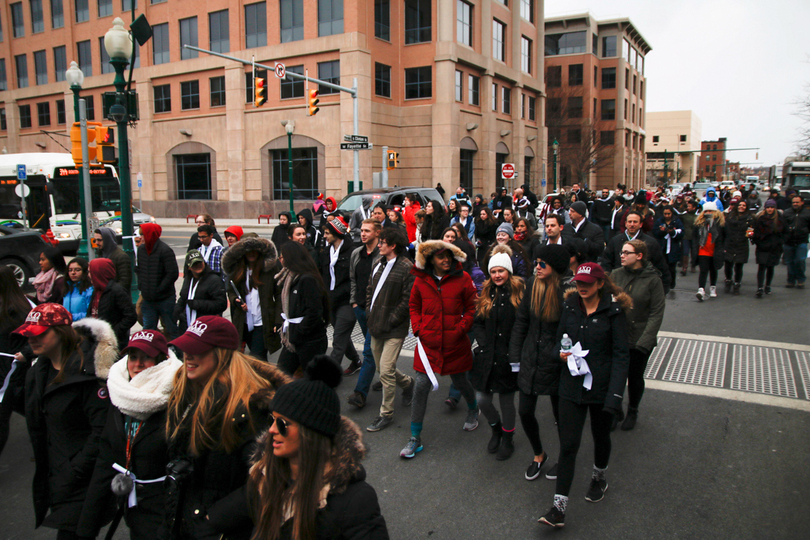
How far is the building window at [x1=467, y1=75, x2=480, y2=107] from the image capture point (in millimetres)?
37781

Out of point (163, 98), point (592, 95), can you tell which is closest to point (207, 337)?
point (163, 98)

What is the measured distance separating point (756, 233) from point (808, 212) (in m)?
1.46

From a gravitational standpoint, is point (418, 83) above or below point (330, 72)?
below

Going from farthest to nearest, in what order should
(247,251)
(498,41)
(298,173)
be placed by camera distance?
(498,41), (298,173), (247,251)

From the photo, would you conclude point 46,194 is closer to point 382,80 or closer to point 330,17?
point 330,17

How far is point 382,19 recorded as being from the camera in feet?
114

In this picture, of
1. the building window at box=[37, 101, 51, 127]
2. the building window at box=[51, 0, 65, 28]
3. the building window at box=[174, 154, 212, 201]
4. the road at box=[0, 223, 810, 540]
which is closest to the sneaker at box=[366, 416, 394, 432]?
the road at box=[0, 223, 810, 540]

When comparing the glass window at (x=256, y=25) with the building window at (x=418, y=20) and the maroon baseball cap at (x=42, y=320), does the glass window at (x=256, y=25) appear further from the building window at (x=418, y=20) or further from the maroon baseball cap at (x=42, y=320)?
the maroon baseball cap at (x=42, y=320)

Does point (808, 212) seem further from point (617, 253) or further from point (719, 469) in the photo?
point (719, 469)

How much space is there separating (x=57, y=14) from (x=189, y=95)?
15396 millimetres

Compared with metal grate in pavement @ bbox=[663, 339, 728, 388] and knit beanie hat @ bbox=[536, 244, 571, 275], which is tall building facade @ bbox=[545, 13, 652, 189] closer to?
metal grate in pavement @ bbox=[663, 339, 728, 388]

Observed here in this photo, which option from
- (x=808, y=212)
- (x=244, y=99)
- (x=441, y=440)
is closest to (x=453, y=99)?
Answer: (x=244, y=99)

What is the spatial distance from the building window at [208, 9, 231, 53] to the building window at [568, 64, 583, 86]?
146 ft

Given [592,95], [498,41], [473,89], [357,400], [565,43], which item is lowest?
[357,400]
